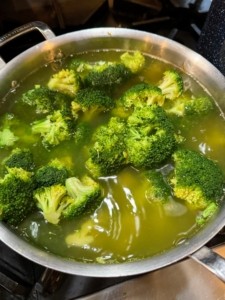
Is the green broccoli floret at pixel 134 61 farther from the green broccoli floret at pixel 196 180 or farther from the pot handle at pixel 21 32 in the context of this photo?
the green broccoli floret at pixel 196 180

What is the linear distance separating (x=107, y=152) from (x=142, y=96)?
0.27 metres

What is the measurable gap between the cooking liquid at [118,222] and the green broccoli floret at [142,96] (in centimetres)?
15

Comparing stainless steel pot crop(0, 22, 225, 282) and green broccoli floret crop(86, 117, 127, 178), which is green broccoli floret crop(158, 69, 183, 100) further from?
green broccoli floret crop(86, 117, 127, 178)

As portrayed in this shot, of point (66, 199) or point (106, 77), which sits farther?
point (106, 77)

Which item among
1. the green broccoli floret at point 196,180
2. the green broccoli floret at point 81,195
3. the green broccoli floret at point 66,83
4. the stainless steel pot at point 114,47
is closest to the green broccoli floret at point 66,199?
the green broccoli floret at point 81,195

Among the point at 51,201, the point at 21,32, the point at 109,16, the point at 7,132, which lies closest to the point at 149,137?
the point at 51,201

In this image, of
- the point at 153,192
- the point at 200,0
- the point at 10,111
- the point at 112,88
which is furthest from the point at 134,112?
the point at 200,0

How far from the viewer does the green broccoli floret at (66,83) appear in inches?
55.7

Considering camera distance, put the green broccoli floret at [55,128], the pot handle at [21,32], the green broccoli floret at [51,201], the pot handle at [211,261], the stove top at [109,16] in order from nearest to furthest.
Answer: the pot handle at [211,261]
the green broccoli floret at [51,201]
the green broccoli floret at [55,128]
the pot handle at [21,32]
the stove top at [109,16]

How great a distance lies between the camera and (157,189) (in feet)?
4.00

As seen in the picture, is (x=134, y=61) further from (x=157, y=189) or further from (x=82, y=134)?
(x=157, y=189)

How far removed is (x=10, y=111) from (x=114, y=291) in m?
0.72

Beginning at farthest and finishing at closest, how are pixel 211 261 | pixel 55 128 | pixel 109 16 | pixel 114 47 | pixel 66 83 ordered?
pixel 109 16 → pixel 114 47 → pixel 66 83 → pixel 55 128 → pixel 211 261

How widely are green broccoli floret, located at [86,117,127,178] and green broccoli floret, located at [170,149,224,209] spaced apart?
180 mm
